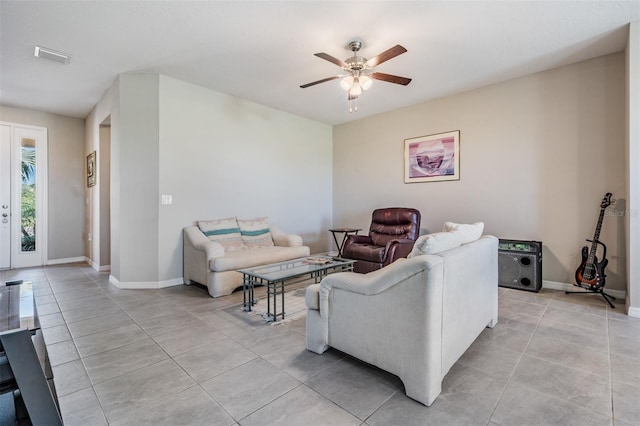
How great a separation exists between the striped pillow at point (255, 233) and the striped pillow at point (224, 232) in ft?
0.31

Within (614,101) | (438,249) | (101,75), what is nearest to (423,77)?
(614,101)

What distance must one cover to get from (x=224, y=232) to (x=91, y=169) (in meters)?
3.11

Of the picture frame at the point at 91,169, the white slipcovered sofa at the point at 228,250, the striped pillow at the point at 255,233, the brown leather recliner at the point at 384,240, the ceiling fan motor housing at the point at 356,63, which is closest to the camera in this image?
the ceiling fan motor housing at the point at 356,63

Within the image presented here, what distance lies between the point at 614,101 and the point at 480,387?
3.67 m

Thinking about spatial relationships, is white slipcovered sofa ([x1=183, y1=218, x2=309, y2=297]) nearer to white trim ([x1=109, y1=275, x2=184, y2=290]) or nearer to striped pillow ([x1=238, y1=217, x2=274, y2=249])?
striped pillow ([x1=238, y1=217, x2=274, y2=249])

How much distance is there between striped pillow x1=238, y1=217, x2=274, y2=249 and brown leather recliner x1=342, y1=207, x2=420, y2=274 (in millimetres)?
1194

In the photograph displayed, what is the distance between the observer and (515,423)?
57.6 inches

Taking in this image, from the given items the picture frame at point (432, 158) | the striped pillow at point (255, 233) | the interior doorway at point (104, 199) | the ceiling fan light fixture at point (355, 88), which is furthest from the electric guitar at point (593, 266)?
the interior doorway at point (104, 199)

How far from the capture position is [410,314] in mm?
1604

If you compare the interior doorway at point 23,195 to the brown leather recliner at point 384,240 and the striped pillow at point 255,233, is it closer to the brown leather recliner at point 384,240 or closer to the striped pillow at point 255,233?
the striped pillow at point 255,233

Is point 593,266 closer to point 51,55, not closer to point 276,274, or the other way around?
point 276,274

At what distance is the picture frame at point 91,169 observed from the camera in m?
5.20

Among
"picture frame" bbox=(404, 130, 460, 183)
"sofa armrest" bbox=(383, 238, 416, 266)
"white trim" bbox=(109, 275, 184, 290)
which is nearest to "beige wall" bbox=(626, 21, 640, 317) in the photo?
"picture frame" bbox=(404, 130, 460, 183)

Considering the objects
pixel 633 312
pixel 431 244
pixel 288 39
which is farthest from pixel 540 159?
pixel 288 39
